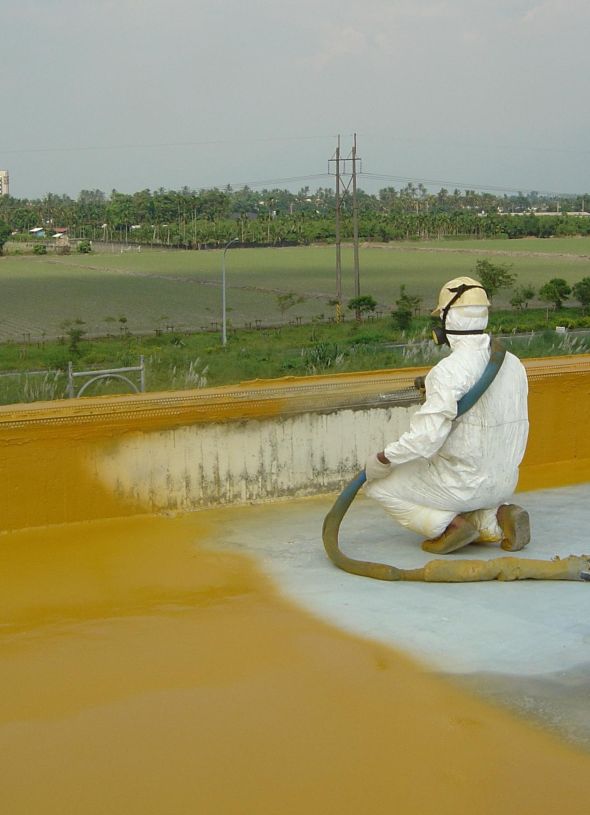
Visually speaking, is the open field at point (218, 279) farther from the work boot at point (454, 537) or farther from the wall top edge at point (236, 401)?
the work boot at point (454, 537)

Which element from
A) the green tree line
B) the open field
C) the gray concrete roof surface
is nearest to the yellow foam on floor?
the gray concrete roof surface

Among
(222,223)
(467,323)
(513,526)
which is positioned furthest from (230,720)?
(222,223)

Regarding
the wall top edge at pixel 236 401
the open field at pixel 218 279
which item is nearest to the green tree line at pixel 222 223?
the open field at pixel 218 279

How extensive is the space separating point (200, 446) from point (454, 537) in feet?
6.71

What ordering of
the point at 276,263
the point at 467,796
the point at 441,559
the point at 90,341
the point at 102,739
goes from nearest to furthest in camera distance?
the point at 467,796 → the point at 102,739 → the point at 441,559 → the point at 90,341 → the point at 276,263

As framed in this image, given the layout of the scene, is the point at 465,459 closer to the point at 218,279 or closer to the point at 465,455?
the point at 465,455

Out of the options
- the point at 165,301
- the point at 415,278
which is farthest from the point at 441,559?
the point at 415,278

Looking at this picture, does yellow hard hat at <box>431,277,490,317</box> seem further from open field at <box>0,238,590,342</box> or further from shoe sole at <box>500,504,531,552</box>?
open field at <box>0,238,590,342</box>

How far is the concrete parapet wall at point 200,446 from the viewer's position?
740cm

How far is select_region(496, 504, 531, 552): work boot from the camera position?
6.86m

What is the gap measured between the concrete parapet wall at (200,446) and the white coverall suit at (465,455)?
155 centimetres

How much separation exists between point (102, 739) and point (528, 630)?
2148 millimetres

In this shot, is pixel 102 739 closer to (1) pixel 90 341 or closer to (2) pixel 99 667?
(2) pixel 99 667

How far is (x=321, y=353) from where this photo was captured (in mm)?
13969
